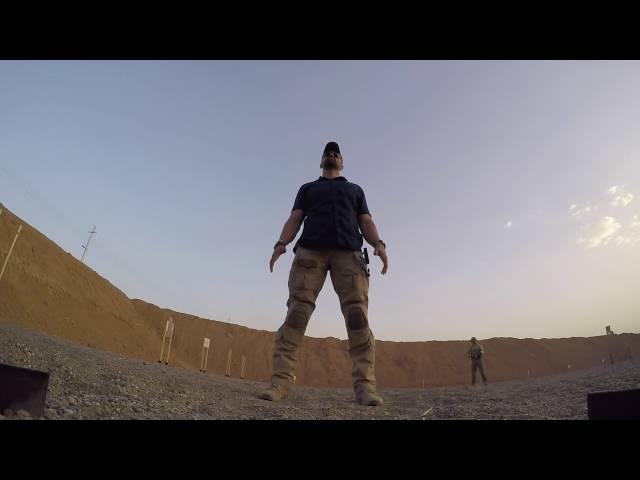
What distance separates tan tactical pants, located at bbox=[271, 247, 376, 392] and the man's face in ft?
3.67

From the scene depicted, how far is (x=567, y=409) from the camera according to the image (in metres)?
3.43

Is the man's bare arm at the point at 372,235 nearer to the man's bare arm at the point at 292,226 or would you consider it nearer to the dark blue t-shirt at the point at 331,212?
the dark blue t-shirt at the point at 331,212

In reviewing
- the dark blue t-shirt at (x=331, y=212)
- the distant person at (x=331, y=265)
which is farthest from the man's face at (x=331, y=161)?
the dark blue t-shirt at (x=331, y=212)

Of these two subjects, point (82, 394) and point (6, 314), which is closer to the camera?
point (82, 394)

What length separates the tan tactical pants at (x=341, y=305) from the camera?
3845 mm

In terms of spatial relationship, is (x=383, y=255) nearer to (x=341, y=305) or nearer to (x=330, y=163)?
(x=341, y=305)

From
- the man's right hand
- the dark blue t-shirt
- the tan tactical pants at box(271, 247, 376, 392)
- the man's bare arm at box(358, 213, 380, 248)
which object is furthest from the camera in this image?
the man's bare arm at box(358, 213, 380, 248)

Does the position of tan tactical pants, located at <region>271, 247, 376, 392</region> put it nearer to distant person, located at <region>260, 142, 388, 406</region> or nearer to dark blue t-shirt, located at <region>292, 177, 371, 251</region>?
distant person, located at <region>260, 142, 388, 406</region>

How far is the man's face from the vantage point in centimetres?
464

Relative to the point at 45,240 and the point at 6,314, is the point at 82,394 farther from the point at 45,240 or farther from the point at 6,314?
the point at 45,240

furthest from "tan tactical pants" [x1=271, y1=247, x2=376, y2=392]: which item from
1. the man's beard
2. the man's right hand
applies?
the man's beard
